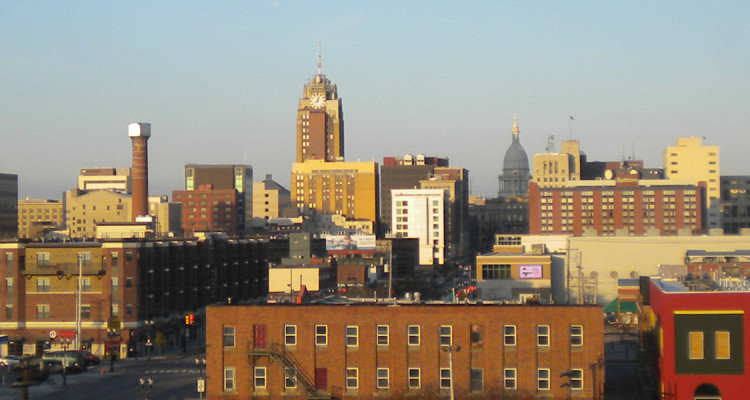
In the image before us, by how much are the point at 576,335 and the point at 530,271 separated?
67.5 metres

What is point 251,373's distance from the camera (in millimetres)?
52125

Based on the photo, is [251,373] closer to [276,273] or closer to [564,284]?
[564,284]

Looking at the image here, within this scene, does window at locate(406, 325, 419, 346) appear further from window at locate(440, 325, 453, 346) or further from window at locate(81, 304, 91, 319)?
window at locate(81, 304, 91, 319)

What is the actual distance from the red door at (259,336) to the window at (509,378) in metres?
10.3

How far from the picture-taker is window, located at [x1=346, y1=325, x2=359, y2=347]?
51719 millimetres

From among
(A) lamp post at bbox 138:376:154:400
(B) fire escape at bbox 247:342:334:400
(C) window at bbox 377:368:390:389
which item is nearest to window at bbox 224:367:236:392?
(B) fire escape at bbox 247:342:334:400

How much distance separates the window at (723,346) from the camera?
49000 millimetres

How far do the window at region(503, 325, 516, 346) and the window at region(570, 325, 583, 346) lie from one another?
7.85 ft

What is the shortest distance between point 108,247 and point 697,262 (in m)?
47.5

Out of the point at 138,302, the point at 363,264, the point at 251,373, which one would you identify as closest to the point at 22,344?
the point at 138,302

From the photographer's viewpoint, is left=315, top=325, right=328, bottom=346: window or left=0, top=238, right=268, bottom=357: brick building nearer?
left=315, top=325, right=328, bottom=346: window

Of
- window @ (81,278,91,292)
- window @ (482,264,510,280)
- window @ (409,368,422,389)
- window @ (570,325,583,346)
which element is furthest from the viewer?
window @ (482,264,510,280)

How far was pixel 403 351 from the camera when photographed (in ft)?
169

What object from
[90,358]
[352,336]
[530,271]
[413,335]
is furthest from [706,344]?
[530,271]
